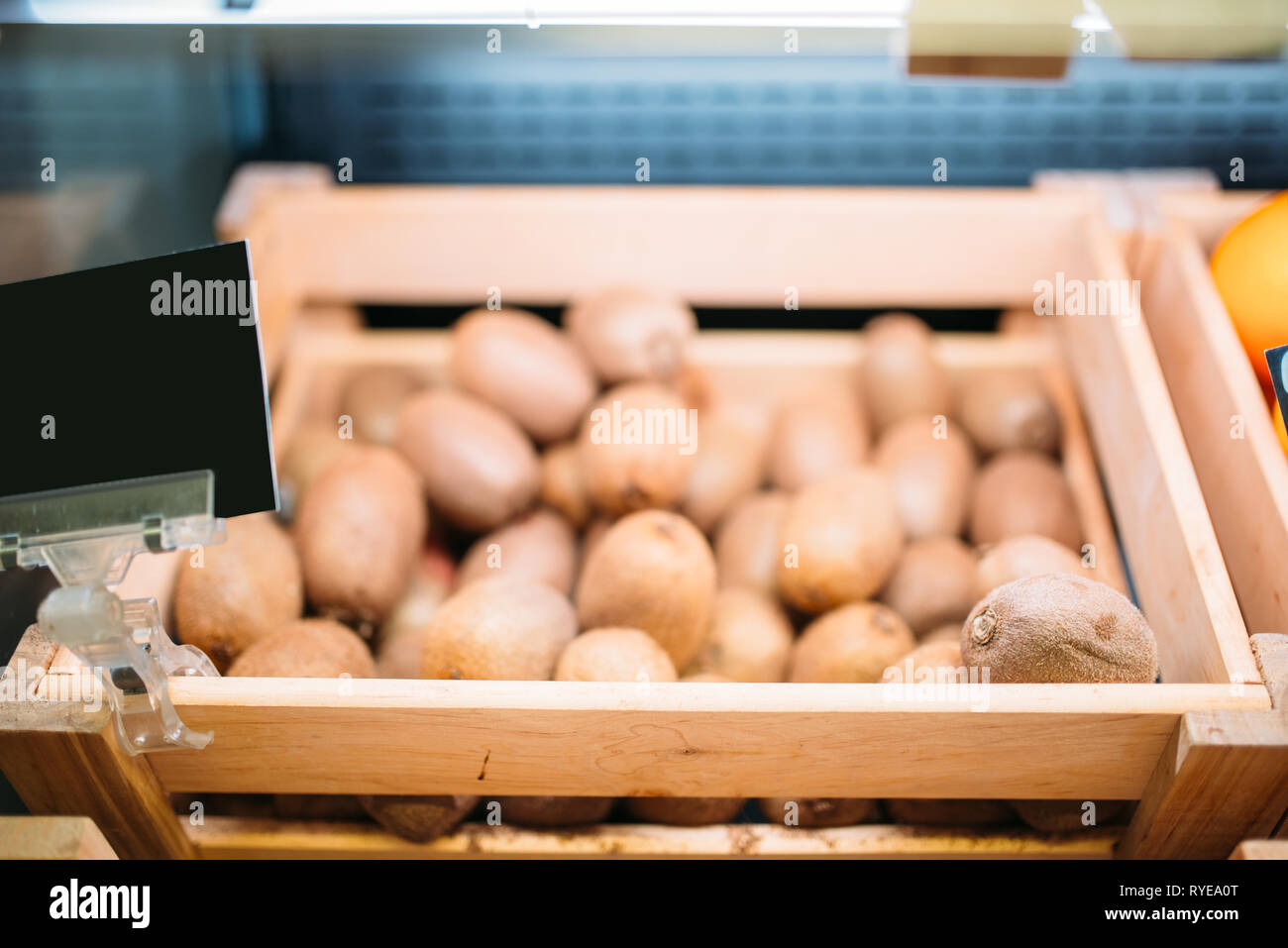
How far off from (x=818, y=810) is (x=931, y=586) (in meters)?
0.28

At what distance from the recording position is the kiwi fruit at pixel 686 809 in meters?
0.87

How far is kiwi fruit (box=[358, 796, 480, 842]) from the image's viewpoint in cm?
84

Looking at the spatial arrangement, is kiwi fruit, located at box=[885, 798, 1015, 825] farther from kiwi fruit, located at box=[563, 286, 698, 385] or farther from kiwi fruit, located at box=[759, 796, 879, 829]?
kiwi fruit, located at box=[563, 286, 698, 385]

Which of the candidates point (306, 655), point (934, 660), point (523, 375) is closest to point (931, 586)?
point (934, 660)

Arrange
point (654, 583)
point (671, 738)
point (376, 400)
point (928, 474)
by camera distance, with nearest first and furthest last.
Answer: point (671, 738), point (654, 583), point (928, 474), point (376, 400)

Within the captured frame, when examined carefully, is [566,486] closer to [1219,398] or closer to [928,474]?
[928,474]

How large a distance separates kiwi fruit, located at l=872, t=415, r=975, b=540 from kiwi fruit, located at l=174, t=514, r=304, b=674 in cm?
69

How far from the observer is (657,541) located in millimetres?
926

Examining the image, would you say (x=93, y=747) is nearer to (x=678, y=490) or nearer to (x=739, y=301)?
(x=678, y=490)

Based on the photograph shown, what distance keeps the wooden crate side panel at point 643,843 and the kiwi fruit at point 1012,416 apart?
0.48 meters

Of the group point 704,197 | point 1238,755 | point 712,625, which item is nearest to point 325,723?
point 712,625

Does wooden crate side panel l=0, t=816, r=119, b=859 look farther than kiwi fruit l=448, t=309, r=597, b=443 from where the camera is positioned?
No

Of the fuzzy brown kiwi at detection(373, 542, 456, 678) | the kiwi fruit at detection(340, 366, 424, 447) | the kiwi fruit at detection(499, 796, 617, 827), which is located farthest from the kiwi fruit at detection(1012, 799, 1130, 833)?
the kiwi fruit at detection(340, 366, 424, 447)

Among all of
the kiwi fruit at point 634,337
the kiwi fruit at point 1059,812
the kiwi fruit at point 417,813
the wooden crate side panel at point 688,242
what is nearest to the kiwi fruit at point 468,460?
the kiwi fruit at point 634,337
